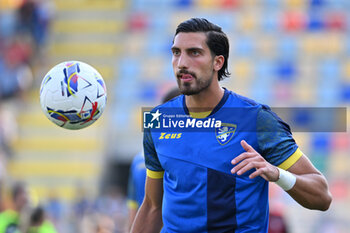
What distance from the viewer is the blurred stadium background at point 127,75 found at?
49.2 feet

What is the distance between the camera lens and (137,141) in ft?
52.3

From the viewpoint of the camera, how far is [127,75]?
17484mm

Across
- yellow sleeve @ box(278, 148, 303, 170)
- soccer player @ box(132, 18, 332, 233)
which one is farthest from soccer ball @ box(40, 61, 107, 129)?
yellow sleeve @ box(278, 148, 303, 170)

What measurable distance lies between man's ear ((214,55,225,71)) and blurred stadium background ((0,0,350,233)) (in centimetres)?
958

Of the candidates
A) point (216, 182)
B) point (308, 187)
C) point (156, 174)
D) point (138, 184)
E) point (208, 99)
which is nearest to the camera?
point (308, 187)

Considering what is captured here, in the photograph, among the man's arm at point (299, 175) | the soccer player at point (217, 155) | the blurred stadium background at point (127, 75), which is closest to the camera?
the man's arm at point (299, 175)

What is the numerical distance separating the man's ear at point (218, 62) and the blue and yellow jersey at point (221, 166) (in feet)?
0.63

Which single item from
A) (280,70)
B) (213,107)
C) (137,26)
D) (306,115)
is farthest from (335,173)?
(213,107)

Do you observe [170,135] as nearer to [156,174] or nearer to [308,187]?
[156,174]

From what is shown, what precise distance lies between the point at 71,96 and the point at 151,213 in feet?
3.22

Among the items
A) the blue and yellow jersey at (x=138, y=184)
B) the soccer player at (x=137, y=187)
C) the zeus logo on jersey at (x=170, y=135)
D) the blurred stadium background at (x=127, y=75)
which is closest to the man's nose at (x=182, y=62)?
the zeus logo on jersey at (x=170, y=135)

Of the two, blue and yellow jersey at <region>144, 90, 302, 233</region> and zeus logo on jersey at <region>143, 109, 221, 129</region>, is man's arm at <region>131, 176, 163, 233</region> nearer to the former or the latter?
blue and yellow jersey at <region>144, 90, 302, 233</region>

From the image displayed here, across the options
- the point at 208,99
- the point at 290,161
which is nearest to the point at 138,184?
the point at 208,99

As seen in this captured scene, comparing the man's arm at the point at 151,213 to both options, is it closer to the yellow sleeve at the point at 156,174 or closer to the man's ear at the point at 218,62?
the yellow sleeve at the point at 156,174
